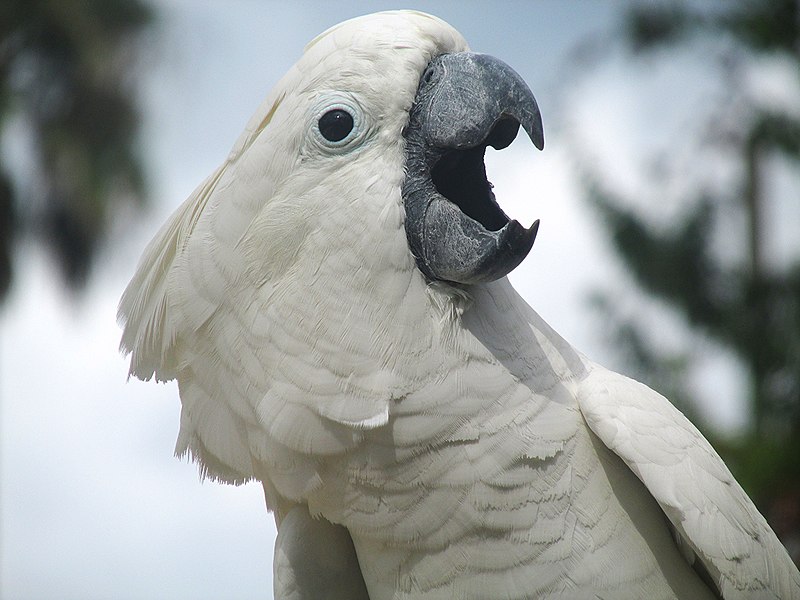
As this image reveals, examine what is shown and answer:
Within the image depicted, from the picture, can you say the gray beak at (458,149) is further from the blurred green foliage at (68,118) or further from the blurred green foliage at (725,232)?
the blurred green foliage at (68,118)

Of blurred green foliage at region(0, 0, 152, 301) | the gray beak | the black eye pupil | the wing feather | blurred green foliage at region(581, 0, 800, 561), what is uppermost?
blurred green foliage at region(0, 0, 152, 301)

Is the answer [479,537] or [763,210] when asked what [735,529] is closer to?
[479,537]

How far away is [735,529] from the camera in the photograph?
1590 mm

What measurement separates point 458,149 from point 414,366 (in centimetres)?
42

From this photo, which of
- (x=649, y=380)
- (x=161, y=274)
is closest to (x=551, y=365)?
(x=161, y=274)

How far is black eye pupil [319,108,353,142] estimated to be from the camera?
59.0 inches

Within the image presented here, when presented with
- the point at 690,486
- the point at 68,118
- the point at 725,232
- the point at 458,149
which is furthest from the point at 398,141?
the point at 68,118

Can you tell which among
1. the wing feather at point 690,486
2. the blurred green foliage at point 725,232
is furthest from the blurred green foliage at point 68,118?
the wing feather at point 690,486

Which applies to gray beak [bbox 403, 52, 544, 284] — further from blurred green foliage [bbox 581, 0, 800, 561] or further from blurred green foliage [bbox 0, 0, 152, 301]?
blurred green foliage [bbox 0, 0, 152, 301]

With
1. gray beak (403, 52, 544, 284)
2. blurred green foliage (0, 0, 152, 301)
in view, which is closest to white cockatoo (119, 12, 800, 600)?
gray beak (403, 52, 544, 284)

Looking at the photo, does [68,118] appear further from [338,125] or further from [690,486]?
[690,486]

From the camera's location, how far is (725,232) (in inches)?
318

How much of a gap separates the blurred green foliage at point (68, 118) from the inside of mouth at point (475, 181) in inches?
317

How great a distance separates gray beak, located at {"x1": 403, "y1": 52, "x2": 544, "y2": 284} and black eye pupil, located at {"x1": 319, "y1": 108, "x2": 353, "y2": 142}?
113 mm
